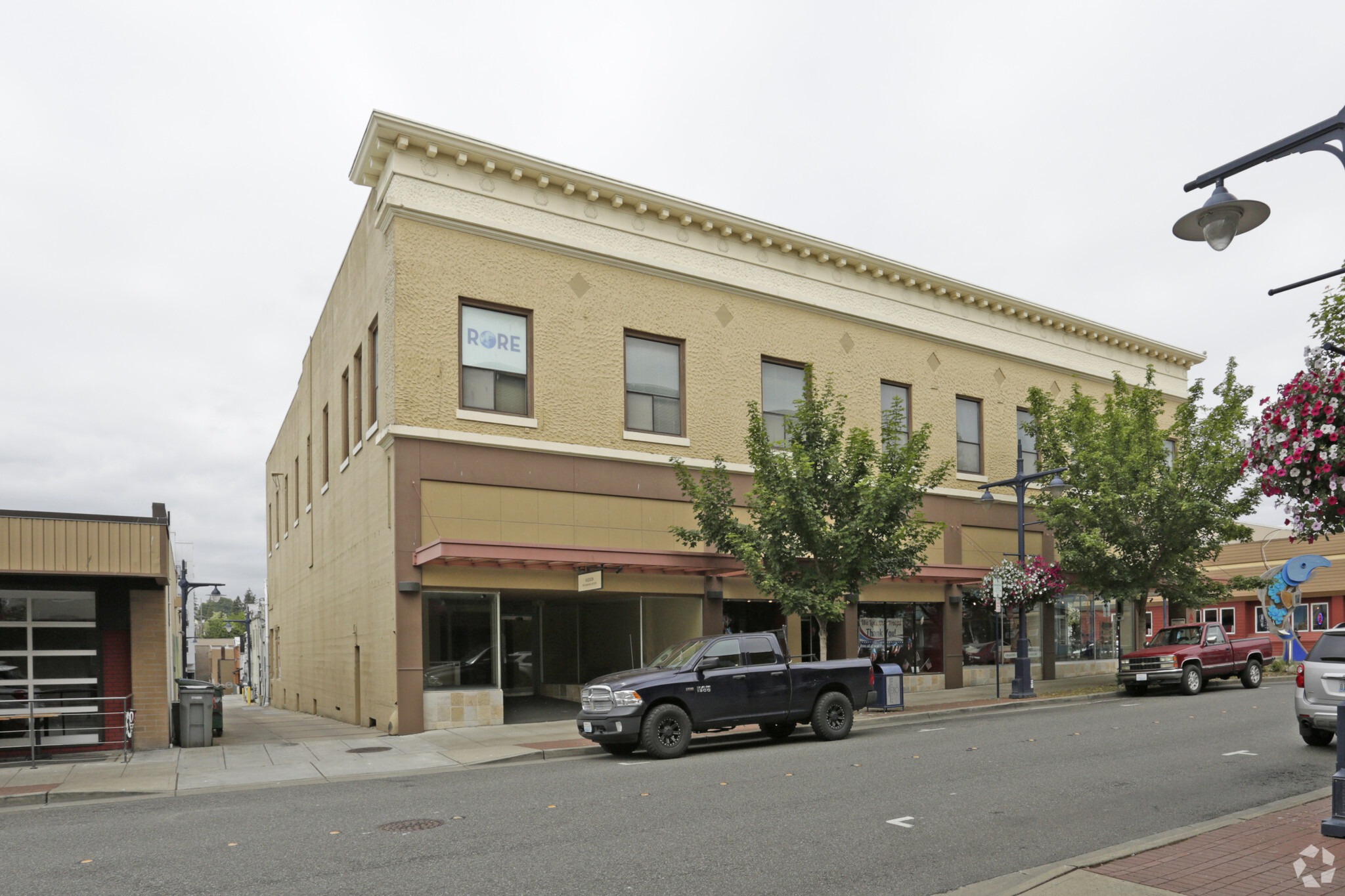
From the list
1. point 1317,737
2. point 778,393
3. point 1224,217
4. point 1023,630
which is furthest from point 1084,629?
point 1224,217

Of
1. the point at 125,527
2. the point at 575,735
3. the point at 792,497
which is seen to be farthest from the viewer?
the point at 792,497

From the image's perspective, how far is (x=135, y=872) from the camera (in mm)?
7770

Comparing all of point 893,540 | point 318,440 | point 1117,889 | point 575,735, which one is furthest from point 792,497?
point 318,440

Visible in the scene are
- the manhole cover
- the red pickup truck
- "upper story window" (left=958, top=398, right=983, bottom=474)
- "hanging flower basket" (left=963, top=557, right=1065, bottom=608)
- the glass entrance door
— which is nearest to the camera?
the manhole cover

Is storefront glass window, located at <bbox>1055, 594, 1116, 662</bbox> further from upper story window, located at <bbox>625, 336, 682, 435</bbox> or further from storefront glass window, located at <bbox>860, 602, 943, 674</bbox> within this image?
upper story window, located at <bbox>625, 336, 682, 435</bbox>

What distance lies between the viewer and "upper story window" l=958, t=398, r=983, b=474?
2772 centimetres

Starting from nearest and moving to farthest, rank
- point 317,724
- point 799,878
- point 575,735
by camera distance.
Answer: point 799,878
point 575,735
point 317,724

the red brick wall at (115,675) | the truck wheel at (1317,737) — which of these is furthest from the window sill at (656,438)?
the truck wheel at (1317,737)

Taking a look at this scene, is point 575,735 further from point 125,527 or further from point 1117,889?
point 1117,889

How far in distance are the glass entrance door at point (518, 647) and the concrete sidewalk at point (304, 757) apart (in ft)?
7.59

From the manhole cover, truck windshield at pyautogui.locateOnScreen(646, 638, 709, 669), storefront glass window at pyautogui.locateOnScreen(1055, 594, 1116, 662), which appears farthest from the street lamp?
storefront glass window at pyautogui.locateOnScreen(1055, 594, 1116, 662)

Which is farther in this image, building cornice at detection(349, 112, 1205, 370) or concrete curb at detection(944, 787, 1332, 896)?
building cornice at detection(349, 112, 1205, 370)

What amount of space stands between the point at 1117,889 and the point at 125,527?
1469 centimetres

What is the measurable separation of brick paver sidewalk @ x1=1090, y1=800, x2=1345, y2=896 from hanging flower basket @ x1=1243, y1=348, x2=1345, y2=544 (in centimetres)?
224
